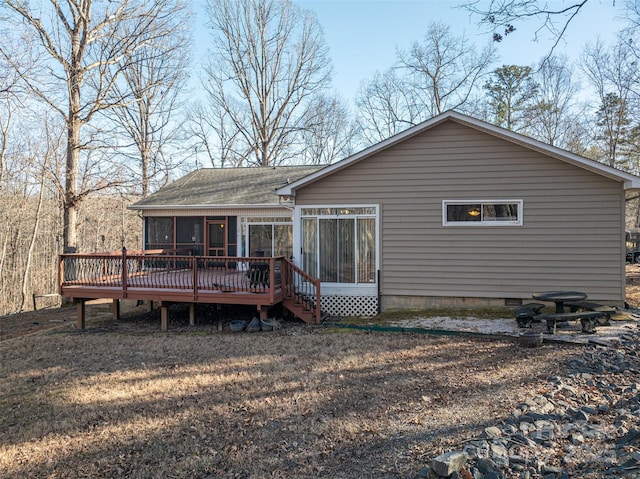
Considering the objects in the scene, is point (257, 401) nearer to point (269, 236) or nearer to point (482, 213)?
point (482, 213)

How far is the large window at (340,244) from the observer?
9.38 metres

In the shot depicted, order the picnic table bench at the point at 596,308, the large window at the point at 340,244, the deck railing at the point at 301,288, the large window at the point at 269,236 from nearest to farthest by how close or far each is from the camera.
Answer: the picnic table bench at the point at 596,308
the deck railing at the point at 301,288
the large window at the point at 340,244
the large window at the point at 269,236

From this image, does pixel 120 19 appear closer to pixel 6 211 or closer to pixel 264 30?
pixel 6 211

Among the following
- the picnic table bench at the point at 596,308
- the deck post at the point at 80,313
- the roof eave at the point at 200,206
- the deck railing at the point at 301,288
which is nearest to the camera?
the picnic table bench at the point at 596,308

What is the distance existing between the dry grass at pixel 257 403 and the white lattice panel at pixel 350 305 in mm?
1711

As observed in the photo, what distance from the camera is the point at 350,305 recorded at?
9.38m

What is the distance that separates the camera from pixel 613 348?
5.86 meters

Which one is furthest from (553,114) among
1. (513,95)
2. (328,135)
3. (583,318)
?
(583,318)

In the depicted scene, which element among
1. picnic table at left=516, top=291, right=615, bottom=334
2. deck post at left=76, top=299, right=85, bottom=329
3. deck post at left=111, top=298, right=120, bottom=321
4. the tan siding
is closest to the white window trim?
the tan siding

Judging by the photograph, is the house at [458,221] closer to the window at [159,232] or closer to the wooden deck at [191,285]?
the wooden deck at [191,285]

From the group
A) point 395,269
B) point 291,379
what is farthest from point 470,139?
point 291,379

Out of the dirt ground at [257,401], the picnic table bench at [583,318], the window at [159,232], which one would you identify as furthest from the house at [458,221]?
the window at [159,232]

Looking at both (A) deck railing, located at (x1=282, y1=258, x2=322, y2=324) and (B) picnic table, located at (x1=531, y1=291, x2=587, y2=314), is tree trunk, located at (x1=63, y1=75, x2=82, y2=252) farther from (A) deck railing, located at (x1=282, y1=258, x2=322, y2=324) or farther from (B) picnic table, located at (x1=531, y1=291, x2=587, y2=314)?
(B) picnic table, located at (x1=531, y1=291, x2=587, y2=314)

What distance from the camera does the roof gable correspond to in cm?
799
